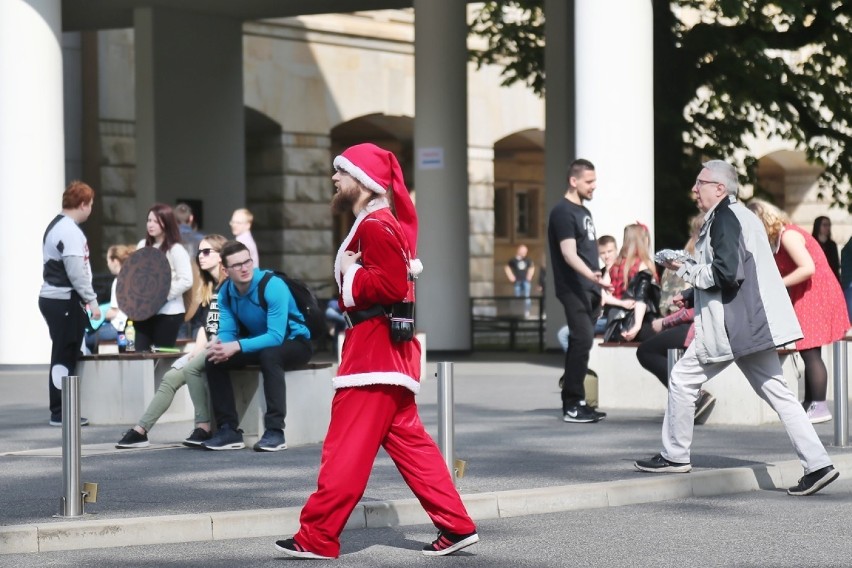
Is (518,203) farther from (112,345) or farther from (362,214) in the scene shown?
(362,214)

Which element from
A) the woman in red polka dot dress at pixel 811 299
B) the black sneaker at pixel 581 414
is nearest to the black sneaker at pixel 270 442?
the black sneaker at pixel 581 414

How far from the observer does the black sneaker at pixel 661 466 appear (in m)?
10.2

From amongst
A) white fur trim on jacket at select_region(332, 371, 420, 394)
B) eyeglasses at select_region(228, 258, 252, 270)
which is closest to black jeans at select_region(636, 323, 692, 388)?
eyeglasses at select_region(228, 258, 252, 270)

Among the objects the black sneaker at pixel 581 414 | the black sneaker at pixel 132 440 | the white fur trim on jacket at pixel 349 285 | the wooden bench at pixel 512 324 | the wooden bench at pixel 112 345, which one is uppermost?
the white fur trim on jacket at pixel 349 285

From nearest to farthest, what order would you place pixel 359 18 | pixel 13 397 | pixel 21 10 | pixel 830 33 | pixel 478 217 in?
pixel 13 397 → pixel 21 10 → pixel 830 33 → pixel 359 18 → pixel 478 217

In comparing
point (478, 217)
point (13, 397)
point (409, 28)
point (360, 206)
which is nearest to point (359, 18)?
point (409, 28)

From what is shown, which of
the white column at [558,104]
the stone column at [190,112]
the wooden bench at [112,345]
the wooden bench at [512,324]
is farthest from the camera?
the wooden bench at [512,324]

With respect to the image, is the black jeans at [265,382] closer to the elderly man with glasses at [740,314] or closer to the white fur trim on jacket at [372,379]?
the elderly man with glasses at [740,314]

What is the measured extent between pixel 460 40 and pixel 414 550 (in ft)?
54.2

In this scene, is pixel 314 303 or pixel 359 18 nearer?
pixel 314 303

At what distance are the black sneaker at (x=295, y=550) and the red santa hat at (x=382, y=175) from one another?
1291 millimetres

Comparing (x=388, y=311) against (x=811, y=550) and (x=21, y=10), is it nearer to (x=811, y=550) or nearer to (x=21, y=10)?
(x=811, y=550)

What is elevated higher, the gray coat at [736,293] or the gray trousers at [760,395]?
the gray coat at [736,293]

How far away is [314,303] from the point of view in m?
11.8
